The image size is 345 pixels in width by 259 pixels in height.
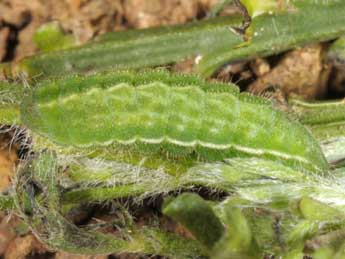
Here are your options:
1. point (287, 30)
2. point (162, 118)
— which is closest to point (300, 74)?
point (287, 30)

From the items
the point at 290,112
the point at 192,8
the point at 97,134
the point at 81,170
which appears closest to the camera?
the point at 97,134

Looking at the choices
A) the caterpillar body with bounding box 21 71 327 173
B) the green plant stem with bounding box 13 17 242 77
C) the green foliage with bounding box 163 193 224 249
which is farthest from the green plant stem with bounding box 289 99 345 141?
the green foliage with bounding box 163 193 224 249

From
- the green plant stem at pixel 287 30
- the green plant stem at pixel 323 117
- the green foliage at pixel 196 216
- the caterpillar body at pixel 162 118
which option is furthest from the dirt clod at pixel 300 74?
the green foliage at pixel 196 216

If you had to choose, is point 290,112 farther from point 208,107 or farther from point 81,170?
point 81,170

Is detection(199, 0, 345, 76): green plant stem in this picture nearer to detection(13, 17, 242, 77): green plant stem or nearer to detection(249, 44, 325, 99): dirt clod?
detection(13, 17, 242, 77): green plant stem

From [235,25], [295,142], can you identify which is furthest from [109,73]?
[235,25]

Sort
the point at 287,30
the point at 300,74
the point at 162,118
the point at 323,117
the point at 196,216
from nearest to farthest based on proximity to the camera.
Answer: the point at 196,216, the point at 162,118, the point at 323,117, the point at 287,30, the point at 300,74

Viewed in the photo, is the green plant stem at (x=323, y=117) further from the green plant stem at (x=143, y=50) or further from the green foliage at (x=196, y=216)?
the green foliage at (x=196, y=216)

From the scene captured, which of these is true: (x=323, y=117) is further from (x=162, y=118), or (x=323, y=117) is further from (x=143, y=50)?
(x=143, y=50)
